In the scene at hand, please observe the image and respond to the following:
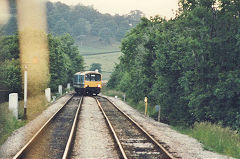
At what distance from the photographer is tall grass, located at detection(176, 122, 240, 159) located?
10.5 m

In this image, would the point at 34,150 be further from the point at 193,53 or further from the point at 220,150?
the point at 193,53

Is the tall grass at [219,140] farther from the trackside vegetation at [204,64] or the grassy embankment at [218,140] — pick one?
the trackside vegetation at [204,64]

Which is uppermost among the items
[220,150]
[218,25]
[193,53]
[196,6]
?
[196,6]

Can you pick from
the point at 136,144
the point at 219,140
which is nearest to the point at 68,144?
the point at 136,144

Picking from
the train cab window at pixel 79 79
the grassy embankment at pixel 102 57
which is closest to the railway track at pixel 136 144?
the train cab window at pixel 79 79

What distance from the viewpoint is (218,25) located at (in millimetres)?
17797

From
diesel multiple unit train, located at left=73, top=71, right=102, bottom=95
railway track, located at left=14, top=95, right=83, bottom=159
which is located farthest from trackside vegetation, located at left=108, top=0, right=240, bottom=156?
diesel multiple unit train, located at left=73, top=71, right=102, bottom=95

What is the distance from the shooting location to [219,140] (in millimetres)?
11664

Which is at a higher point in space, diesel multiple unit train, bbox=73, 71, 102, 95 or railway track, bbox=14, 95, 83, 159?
diesel multiple unit train, bbox=73, 71, 102, 95

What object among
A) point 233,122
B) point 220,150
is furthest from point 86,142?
point 233,122

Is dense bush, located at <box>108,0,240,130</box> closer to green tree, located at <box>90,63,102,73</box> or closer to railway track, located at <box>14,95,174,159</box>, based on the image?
railway track, located at <box>14,95,174,159</box>

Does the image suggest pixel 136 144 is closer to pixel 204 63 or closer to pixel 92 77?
pixel 204 63

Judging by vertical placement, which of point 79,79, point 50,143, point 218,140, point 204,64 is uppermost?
point 204,64

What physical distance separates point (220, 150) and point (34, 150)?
6.49m
